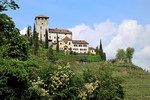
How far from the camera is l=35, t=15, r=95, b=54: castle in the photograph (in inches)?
3214

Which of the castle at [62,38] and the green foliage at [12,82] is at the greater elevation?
the castle at [62,38]

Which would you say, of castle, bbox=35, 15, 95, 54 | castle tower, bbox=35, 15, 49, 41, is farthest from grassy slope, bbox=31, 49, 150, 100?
castle tower, bbox=35, 15, 49, 41

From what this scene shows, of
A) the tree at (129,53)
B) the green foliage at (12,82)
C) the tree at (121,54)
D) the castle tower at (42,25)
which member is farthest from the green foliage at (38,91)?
the tree at (121,54)

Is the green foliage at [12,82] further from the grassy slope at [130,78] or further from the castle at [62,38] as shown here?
the castle at [62,38]

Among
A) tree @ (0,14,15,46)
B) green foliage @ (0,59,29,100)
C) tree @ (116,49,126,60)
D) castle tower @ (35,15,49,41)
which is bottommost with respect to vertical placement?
green foliage @ (0,59,29,100)

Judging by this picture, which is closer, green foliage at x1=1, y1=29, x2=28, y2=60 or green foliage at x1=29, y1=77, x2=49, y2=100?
green foliage at x1=29, y1=77, x2=49, y2=100

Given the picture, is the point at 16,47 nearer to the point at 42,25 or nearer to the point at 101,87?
the point at 101,87

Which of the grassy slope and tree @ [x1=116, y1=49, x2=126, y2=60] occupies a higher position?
tree @ [x1=116, y1=49, x2=126, y2=60]

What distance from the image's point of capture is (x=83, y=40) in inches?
3494

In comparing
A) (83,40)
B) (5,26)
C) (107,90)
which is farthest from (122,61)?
(5,26)

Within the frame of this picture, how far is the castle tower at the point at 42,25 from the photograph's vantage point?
86.7 meters

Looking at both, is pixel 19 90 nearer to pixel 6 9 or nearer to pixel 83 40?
pixel 6 9

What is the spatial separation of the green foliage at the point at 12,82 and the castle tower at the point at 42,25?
6863 cm

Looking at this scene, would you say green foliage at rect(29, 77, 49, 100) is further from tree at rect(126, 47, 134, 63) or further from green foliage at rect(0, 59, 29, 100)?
tree at rect(126, 47, 134, 63)
